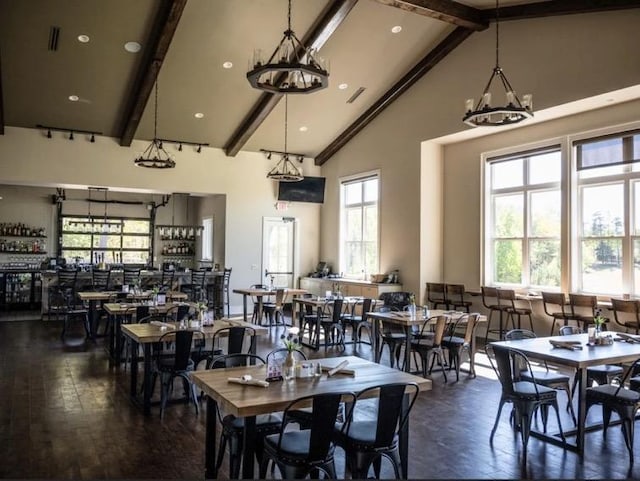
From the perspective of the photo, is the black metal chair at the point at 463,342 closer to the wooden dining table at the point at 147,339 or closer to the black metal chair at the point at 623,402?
the black metal chair at the point at 623,402

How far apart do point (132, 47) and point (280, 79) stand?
7.65ft

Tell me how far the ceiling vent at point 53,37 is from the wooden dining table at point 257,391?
6274 millimetres

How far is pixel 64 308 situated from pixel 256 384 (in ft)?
28.8

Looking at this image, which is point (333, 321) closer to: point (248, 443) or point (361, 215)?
point (361, 215)

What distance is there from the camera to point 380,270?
1085 centimetres

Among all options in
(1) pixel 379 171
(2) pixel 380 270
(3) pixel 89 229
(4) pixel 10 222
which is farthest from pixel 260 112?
(4) pixel 10 222

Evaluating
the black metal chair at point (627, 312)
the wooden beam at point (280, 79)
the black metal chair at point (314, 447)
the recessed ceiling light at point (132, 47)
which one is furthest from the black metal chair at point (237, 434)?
the recessed ceiling light at point (132, 47)

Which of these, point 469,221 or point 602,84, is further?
point 469,221

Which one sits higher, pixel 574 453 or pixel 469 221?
pixel 469 221

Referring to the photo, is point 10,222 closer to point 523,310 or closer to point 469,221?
point 469,221

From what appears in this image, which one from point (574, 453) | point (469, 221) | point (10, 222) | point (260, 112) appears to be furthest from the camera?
point (10, 222)

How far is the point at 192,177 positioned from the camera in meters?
11.5

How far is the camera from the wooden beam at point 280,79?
7629 mm

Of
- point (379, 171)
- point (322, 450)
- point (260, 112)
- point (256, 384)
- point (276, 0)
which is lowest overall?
point (322, 450)
